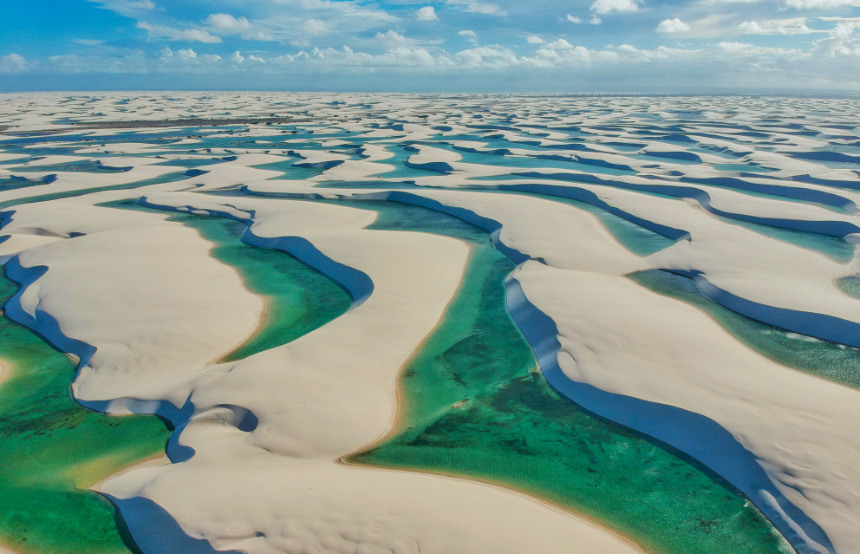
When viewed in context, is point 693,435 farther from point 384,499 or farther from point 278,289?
point 278,289

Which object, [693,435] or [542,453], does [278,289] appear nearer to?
[542,453]

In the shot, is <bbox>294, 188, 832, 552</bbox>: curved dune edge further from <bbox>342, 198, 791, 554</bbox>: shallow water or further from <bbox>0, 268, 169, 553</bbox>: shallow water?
<bbox>0, 268, 169, 553</bbox>: shallow water

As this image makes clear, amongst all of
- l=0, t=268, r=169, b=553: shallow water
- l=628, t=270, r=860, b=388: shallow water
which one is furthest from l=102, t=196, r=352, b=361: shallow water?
l=628, t=270, r=860, b=388: shallow water

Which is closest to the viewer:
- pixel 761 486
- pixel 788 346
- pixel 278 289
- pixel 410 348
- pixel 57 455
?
pixel 761 486

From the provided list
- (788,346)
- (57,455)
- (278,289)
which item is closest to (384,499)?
(57,455)

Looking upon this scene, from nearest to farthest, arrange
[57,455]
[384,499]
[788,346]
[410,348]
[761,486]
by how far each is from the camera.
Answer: [384,499]
[761,486]
[57,455]
[410,348]
[788,346]

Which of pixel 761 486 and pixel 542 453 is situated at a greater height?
pixel 761 486

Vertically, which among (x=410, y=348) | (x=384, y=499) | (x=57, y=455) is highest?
(x=384, y=499)

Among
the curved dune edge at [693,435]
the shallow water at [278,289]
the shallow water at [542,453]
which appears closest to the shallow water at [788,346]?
the curved dune edge at [693,435]

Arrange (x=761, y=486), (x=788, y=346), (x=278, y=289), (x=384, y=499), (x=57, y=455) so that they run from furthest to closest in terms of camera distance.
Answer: (x=278, y=289) → (x=788, y=346) → (x=57, y=455) → (x=761, y=486) → (x=384, y=499)

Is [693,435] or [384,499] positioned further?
[693,435]

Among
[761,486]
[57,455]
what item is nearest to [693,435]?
[761,486]
